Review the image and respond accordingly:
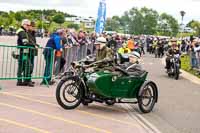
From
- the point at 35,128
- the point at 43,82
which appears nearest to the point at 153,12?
the point at 43,82

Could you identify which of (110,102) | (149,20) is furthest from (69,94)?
(149,20)

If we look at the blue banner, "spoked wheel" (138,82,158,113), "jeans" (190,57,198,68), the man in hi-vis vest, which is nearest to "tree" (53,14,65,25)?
the blue banner

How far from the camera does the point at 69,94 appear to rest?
33.2 ft

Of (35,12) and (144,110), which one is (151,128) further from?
(35,12)

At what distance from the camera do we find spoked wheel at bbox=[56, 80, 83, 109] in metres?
10.1

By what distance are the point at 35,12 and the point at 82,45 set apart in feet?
350

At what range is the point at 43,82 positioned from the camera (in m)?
13.9

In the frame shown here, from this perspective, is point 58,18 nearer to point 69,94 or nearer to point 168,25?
point 168,25

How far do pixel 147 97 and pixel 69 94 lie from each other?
1745 millimetres

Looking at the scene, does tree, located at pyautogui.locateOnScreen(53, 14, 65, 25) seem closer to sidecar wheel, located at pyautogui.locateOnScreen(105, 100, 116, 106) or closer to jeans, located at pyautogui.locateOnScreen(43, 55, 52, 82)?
jeans, located at pyautogui.locateOnScreen(43, 55, 52, 82)

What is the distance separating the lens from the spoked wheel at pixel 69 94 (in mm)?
10078

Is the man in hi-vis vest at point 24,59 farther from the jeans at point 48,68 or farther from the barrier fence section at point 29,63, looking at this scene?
the jeans at point 48,68

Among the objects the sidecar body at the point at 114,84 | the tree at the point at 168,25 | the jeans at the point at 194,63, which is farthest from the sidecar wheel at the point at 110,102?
the tree at the point at 168,25

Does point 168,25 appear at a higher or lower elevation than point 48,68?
higher
